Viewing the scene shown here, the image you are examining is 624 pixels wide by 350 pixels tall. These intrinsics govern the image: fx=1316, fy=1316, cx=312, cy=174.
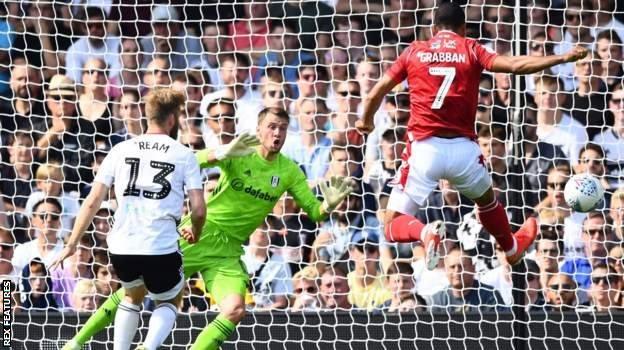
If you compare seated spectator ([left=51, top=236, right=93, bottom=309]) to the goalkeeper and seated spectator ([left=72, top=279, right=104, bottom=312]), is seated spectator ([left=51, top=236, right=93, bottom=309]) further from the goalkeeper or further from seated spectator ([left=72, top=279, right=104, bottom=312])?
the goalkeeper

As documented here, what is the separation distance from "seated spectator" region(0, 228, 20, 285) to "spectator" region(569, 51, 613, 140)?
14.8 ft

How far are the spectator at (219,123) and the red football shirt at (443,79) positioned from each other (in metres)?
2.76

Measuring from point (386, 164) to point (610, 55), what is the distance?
194 cm

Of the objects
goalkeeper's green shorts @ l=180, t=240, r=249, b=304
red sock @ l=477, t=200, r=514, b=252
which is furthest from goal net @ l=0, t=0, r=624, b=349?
goalkeeper's green shorts @ l=180, t=240, r=249, b=304

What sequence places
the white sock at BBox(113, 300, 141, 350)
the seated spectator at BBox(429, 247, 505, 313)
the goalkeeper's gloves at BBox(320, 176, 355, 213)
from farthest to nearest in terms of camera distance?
the seated spectator at BBox(429, 247, 505, 313)
the goalkeeper's gloves at BBox(320, 176, 355, 213)
the white sock at BBox(113, 300, 141, 350)

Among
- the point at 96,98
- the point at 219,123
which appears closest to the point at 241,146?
the point at 219,123

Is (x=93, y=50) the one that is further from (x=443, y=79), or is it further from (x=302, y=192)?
(x=443, y=79)

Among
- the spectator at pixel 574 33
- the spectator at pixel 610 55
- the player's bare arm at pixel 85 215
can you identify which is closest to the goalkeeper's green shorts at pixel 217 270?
the player's bare arm at pixel 85 215

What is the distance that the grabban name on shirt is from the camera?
26.2ft

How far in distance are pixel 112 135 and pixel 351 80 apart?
1988 millimetres

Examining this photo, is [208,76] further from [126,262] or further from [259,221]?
[126,262]

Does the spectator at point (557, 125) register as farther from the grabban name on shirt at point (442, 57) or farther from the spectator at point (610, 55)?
the grabban name on shirt at point (442, 57)

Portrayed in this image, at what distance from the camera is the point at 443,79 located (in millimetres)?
8016

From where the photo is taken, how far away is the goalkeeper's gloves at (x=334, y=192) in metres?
8.33
